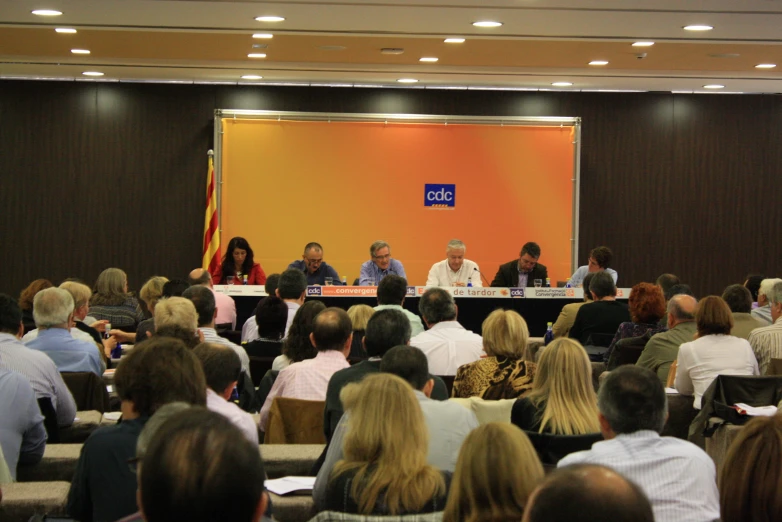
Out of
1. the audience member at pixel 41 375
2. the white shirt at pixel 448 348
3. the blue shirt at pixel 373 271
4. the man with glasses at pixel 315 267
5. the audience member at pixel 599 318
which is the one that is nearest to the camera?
the audience member at pixel 41 375

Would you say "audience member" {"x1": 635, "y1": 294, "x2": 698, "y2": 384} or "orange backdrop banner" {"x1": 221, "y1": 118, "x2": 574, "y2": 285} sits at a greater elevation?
"orange backdrop banner" {"x1": 221, "y1": 118, "x2": 574, "y2": 285}

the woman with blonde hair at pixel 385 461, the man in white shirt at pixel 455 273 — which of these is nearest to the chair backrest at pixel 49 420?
the woman with blonde hair at pixel 385 461

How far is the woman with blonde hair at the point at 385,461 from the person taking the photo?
2.44 meters

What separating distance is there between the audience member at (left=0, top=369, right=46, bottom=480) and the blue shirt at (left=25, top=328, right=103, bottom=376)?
135cm

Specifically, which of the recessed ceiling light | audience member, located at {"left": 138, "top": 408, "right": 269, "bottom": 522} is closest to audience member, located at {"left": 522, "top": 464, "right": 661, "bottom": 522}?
audience member, located at {"left": 138, "top": 408, "right": 269, "bottom": 522}

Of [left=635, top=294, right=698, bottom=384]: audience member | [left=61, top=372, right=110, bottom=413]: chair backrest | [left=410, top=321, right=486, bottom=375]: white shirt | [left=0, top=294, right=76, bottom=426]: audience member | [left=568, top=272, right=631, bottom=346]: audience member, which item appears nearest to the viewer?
[left=0, top=294, right=76, bottom=426]: audience member

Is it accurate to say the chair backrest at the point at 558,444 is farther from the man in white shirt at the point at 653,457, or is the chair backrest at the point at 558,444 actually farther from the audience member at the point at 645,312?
the audience member at the point at 645,312

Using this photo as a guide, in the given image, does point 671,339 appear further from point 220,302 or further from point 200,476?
point 200,476

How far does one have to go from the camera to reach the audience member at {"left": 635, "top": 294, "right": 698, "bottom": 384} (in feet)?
19.1

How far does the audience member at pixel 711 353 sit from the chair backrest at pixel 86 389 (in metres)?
3.20

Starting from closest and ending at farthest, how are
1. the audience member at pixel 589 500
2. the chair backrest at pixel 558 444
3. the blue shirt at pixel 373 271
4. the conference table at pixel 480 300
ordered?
the audience member at pixel 589 500 → the chair backrest at pixel 558 444 → the conference table at pixel 480 300 → the blue shirt at pixel 373 271

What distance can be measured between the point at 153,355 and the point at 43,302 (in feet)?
8.01

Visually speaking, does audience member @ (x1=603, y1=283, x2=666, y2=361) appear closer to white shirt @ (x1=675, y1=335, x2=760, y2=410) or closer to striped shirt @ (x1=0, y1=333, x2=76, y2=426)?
white shirt @ (x1=675, y1=335, x2=760, y2=410)

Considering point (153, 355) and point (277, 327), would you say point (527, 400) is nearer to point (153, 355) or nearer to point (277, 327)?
point (153, 355)
